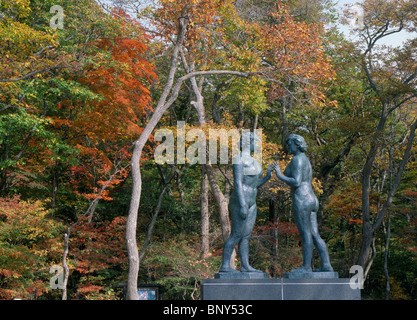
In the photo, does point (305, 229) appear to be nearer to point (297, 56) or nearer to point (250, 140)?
point (250, 140)

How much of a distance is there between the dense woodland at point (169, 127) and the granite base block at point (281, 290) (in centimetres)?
432

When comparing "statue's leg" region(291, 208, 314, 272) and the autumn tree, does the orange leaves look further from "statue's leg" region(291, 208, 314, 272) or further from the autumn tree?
"statue's leg" region(291, 208, 314, 272)

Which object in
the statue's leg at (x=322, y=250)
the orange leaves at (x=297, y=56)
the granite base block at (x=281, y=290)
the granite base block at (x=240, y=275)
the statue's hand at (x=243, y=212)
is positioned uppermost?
the orange leaves at (x=297, y=56)

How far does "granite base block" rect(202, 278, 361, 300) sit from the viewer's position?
6.27m

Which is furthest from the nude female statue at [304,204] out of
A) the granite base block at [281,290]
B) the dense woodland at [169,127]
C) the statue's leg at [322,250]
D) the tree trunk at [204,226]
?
the tree trunk at [204,226]

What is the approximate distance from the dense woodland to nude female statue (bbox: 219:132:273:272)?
400 centimetres

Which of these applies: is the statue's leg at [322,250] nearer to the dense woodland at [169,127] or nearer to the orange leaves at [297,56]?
the dense woodland at [169,127]

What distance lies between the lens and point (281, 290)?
20.7 ft

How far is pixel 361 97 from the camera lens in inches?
672

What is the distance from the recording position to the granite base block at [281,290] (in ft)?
20.6

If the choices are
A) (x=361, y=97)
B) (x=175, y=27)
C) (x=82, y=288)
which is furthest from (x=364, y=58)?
(x=82, y=288)

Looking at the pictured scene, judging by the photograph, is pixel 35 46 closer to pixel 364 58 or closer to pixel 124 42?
pixel 124 42

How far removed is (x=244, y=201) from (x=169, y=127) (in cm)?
920

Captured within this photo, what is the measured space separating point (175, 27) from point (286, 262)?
963 centimetres
